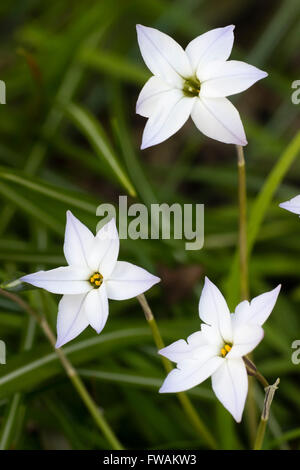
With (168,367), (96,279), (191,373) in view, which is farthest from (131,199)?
(191,373)

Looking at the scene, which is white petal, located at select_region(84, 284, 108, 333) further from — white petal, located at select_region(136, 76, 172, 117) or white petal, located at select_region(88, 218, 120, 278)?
white petal, located at select_region(136, 76, 172, 117)

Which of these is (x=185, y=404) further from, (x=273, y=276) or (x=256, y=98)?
(x=256, y=98)

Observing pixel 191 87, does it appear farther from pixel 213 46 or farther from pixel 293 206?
pixel 293 206

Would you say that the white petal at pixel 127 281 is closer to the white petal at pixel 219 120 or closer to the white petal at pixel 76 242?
the white petal at pixel 76 242

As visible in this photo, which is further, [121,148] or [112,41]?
[112,41]

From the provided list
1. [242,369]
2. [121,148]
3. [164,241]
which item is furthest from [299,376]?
[242,369]

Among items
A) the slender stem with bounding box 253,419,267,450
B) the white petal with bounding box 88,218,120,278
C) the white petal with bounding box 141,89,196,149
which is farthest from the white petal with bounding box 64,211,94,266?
the slender stem with bounding box 253,419,267,450

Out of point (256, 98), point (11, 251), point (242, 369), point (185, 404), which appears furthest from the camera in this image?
point (256, 98)
